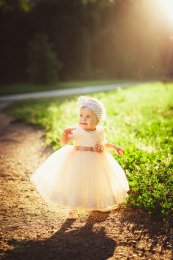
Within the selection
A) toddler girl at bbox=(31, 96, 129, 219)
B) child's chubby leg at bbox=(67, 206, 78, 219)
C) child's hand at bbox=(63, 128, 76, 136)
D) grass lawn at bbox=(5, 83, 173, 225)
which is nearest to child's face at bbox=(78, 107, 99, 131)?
toddler girl at bbox=(31, 96, 129, 219)

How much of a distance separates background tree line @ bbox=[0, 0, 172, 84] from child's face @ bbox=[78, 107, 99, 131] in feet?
63.2

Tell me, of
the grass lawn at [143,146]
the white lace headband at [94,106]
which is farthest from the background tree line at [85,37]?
the white lace headband at [94,106]

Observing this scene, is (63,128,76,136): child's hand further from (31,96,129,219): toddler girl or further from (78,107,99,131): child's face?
(78,107,99,131): child's face

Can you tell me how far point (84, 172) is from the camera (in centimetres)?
265

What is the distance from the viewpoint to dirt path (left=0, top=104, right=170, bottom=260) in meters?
2.24

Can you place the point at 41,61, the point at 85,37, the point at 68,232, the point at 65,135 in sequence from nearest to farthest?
the point at 68,232
the point at 65,135
the point at 41,61
the point at 85,37

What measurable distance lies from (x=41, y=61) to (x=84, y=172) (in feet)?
64.8

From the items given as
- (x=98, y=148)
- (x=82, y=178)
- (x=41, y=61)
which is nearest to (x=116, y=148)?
(x=98, y=148)

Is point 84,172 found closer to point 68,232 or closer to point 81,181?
point 81,181

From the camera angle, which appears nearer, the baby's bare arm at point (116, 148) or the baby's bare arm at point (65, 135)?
the baby's bare arm at point (65, 135)

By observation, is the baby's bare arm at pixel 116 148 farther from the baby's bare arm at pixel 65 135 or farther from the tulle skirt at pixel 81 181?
the baby's bare arm at pixel 65 135

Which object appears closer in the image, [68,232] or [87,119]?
[68,232]

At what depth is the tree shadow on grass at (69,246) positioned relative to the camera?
220 centimetres

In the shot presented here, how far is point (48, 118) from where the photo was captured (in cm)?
765
